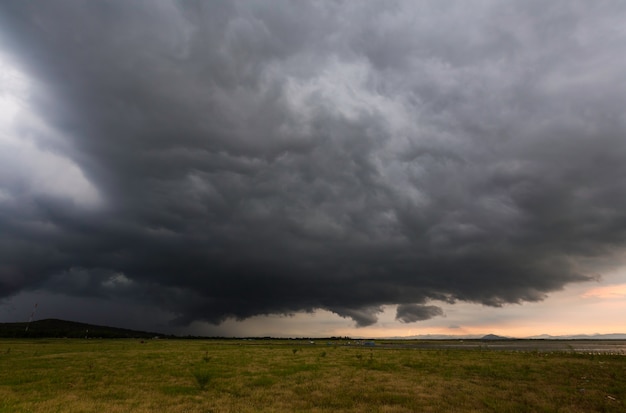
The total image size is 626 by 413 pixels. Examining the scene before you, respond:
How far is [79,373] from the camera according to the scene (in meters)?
41.4

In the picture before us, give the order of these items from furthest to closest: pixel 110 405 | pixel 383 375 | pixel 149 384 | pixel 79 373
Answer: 1. pixel 79 373
2. pixel 383 375
3. pixel 149 384
4. pixel 110 405

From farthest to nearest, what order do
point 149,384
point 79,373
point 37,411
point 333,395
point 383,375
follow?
point 79,373 < point 383,375 < point 149,384 < point 333,395 < point 37,411

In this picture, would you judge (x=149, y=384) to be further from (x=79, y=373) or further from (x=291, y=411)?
(x=291, y=411)

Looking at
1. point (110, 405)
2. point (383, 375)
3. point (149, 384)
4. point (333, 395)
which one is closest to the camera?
point (110, 405)

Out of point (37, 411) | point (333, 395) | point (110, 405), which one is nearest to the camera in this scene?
point (37, 411)

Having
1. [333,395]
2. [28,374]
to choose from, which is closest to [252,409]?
[333,395]

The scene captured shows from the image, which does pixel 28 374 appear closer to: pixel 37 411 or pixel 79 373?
pixel 79 373

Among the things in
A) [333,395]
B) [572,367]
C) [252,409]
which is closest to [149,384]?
[252,409]

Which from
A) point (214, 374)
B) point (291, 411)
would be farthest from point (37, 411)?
point (214, 374)

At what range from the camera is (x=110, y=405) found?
2486 cm

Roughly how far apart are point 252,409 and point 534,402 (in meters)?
19.7

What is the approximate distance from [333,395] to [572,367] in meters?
33.3

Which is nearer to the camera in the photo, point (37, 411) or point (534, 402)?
point (37, 411)

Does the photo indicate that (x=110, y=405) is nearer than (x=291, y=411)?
No
